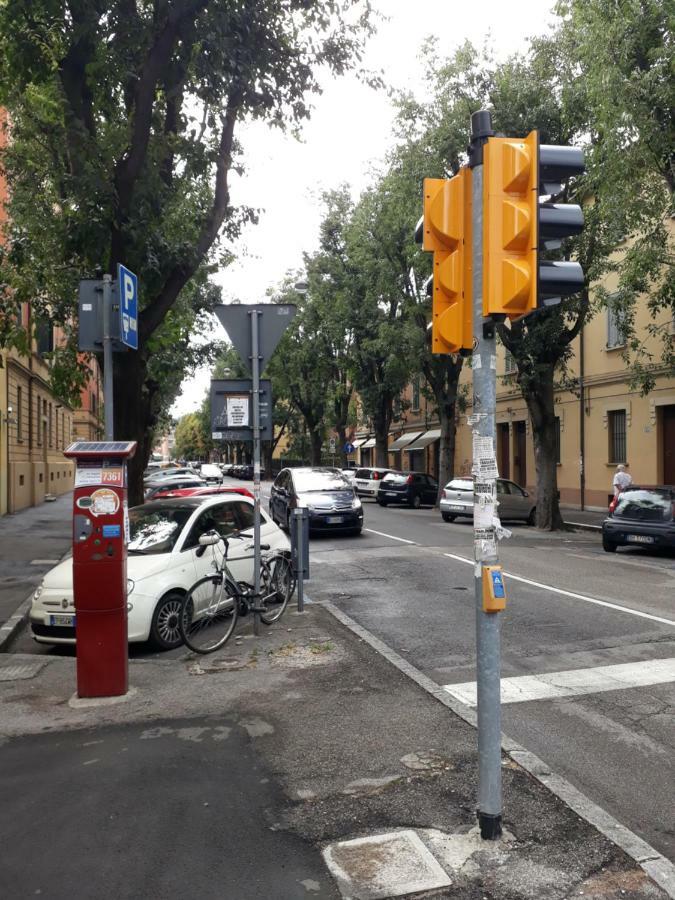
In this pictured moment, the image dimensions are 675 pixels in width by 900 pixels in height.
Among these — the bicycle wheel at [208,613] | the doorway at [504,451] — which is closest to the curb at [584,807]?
the bicycle wheel at [208,613]

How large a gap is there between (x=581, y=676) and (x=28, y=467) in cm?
2559

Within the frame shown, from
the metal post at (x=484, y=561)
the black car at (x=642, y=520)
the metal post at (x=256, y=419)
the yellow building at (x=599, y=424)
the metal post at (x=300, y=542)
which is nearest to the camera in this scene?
the metal post at (x=484, y=561)

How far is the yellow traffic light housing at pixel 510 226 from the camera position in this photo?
11.0 feet

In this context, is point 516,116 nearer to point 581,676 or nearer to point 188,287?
point 188,287

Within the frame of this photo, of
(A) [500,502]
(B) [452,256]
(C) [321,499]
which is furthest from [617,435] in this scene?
(B) [452,256]

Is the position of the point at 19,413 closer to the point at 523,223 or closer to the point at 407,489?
the point at 407,489

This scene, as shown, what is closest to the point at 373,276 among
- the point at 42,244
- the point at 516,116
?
the point at 516,116

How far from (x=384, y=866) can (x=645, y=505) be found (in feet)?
44.4

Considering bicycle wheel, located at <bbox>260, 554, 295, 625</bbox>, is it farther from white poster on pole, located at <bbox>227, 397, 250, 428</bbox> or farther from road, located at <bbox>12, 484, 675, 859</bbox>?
white poster on pole, located at <bbox>227, 397, 250, 428</bbox>

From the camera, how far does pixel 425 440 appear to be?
42.4 m

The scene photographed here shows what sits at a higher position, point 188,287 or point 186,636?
point 188,287

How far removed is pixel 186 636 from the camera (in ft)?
23.5

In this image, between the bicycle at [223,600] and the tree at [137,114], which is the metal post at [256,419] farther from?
the tree at [137,114]

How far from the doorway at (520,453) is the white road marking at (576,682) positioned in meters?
26.5
